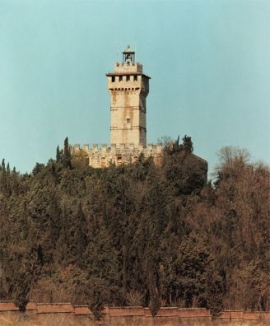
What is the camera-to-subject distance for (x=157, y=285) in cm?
4469

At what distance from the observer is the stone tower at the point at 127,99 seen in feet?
253

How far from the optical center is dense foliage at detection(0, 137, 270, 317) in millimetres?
43219

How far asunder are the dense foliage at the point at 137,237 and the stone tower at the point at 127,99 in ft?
45.5

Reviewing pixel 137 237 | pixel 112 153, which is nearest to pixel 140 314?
pixel 137 237

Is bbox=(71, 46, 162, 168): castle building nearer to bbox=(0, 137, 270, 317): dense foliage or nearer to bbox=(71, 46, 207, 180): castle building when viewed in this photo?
bbox=(71, 46, 207, 180): castle building

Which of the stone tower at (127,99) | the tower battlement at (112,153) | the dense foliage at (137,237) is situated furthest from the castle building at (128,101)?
the dense foliage at (137,237)

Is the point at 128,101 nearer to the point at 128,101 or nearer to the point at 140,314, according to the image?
the point at 128,101

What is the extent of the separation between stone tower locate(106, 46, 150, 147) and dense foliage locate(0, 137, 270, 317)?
45.5 feet

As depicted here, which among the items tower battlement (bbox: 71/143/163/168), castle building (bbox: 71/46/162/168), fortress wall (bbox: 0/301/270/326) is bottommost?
fortress wall (bbox: 0/301/270/326)

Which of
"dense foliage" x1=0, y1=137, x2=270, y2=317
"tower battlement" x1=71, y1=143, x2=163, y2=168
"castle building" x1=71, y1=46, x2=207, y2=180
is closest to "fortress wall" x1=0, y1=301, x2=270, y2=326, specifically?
"dense foliage" x1=0, y1=137, x2=270, y2=317

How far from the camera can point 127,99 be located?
7788 centimetres

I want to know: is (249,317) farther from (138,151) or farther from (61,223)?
(138,151)

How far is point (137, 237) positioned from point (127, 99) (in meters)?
31.0

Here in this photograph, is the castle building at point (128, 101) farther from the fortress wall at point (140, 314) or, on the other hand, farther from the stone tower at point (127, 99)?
the fortress wall at point (140, 314)
